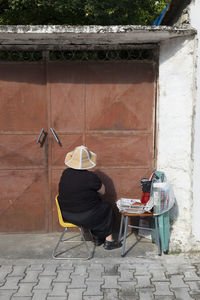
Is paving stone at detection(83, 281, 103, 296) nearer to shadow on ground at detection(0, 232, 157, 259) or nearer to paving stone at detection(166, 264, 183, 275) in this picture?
shadow on ground at detection(0, 232, 157, 259)

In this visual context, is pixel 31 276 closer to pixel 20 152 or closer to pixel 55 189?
pixel 55 189

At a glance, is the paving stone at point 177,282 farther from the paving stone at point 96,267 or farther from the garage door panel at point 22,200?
the garage door panel at point 22,200

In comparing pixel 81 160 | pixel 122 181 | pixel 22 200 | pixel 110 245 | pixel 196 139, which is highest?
pixel 196 139

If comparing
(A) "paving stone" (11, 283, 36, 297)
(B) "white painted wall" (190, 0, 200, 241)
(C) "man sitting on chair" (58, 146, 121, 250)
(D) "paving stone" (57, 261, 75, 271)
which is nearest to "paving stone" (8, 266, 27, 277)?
(A) "paving stone" (11, 283, 36, 297)

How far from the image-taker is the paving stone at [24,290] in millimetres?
3225

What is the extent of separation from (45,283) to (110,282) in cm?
72

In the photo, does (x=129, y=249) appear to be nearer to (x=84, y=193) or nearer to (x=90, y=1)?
(x=84, y=193)

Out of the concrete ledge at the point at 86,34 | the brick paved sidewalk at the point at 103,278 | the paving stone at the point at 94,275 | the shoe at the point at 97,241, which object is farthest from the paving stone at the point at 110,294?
the concrete ledge at the point at 86,34

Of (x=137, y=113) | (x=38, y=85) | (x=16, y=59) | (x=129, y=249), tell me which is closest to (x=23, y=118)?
(x=38, y=85)

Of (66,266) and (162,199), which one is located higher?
(162,199)

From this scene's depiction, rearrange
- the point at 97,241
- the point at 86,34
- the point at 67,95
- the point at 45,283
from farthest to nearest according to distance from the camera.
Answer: the point at 67,95, the point at 97,241, the point at 86,34, the point at 45,283

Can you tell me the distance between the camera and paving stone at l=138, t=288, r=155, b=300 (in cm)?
320

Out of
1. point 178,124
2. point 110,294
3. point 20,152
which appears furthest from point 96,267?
point 178,124

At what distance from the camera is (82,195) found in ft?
13.1
